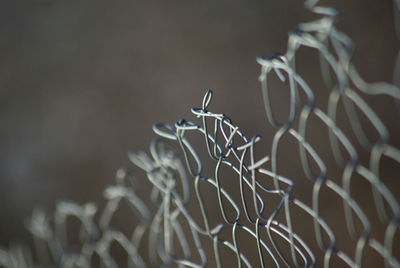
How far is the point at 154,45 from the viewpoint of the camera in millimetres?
1883

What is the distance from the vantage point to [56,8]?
6.43 ft

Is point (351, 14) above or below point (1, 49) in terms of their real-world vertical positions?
below

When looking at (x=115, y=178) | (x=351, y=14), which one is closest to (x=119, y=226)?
(x=115, y=178)

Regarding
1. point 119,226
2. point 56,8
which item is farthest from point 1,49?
point 119,226

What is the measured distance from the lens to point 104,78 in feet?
6.27

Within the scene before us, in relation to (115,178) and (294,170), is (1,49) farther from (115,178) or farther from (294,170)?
(294,170)

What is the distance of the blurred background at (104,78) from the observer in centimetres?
176

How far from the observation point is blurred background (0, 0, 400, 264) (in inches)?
69.4

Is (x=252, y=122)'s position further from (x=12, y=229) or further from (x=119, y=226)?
(x=12, y=229)

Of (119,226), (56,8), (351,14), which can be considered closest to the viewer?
(351,14)

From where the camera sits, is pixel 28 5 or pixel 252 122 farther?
pixel 28 5

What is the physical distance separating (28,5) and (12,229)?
91 centimetres

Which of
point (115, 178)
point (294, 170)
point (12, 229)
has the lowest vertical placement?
point (294, 170)

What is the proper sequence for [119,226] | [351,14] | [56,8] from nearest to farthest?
[351,14] < [119,226] < [56,8]
